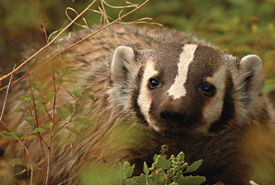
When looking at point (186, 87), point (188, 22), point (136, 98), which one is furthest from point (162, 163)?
point (188, 22)

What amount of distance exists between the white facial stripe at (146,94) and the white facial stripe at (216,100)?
31 centimetres

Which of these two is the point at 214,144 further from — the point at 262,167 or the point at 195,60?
the point at 195,60

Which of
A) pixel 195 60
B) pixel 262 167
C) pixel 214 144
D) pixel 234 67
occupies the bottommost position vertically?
pixel 262 167

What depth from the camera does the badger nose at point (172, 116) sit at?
2412mm

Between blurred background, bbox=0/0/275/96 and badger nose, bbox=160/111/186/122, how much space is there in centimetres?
146

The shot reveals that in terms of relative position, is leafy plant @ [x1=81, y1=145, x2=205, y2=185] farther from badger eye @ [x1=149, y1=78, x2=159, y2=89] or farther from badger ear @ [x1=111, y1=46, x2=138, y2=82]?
badger ear @ [x1=111, y1=46, x2=138, y2=82]

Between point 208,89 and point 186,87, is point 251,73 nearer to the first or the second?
point 208,89

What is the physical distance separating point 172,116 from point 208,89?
0.37m

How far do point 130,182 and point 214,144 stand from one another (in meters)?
0.90

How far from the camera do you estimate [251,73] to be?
293 cm

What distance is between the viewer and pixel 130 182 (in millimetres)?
2213

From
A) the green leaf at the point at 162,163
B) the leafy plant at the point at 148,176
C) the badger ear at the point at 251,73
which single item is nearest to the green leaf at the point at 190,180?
the leafy plant at the point at 148,176

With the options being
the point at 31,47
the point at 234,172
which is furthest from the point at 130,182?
the point at 31,47

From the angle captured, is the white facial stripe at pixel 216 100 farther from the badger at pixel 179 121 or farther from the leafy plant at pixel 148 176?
the leafy plant at pixel 148 176
